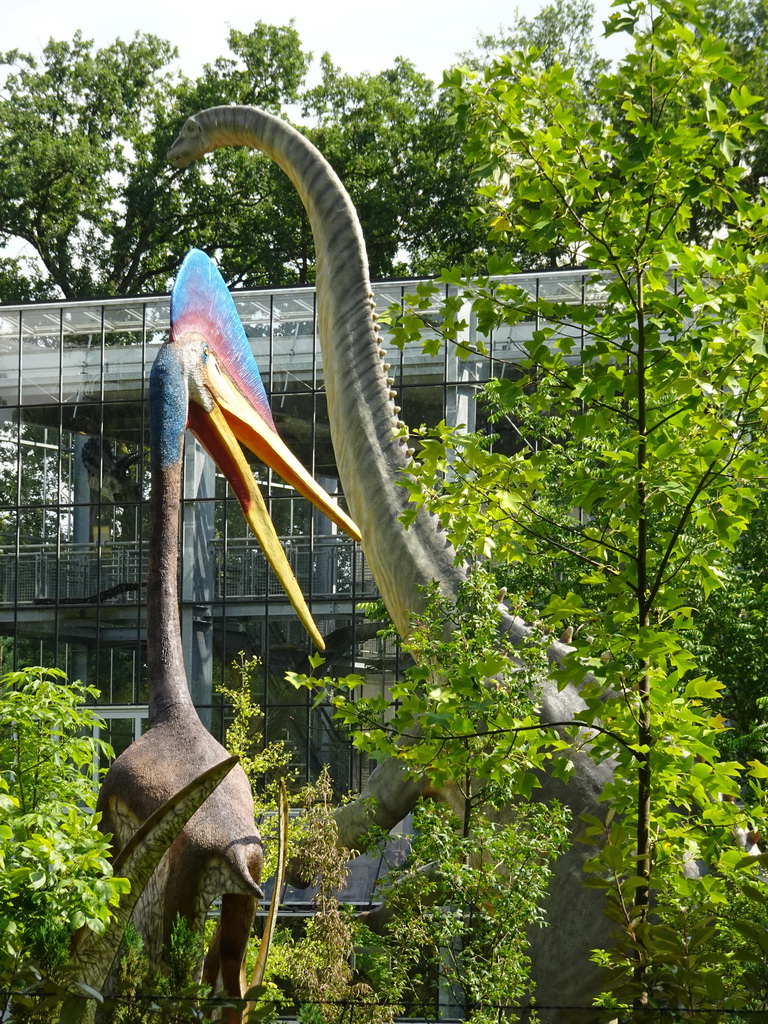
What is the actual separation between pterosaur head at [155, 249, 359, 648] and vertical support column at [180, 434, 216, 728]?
1505cm

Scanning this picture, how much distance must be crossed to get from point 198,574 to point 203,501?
125 cm

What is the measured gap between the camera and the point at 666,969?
2.91 metres

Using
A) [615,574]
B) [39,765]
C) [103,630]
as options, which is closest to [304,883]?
[39,765]

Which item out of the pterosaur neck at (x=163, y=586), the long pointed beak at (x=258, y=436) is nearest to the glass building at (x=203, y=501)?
the long pointed beak at (x=258, y=436)

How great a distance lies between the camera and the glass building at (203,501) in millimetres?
21562

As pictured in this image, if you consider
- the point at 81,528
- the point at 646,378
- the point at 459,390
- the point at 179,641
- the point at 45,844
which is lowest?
the point at 45,844

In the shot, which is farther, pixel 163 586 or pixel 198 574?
pixel 198 574

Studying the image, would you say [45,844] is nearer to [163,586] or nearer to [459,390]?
Answer: [163,586]

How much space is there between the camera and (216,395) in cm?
658

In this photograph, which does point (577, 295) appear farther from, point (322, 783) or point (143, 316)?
point (322, 783)

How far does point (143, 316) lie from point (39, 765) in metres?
17.5

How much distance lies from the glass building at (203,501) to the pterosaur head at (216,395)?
1307 cm

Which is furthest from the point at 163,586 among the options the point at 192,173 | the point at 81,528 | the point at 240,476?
the point at 192,173

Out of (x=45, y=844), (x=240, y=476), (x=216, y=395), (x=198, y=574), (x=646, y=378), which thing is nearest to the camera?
(x=646, y=378)
